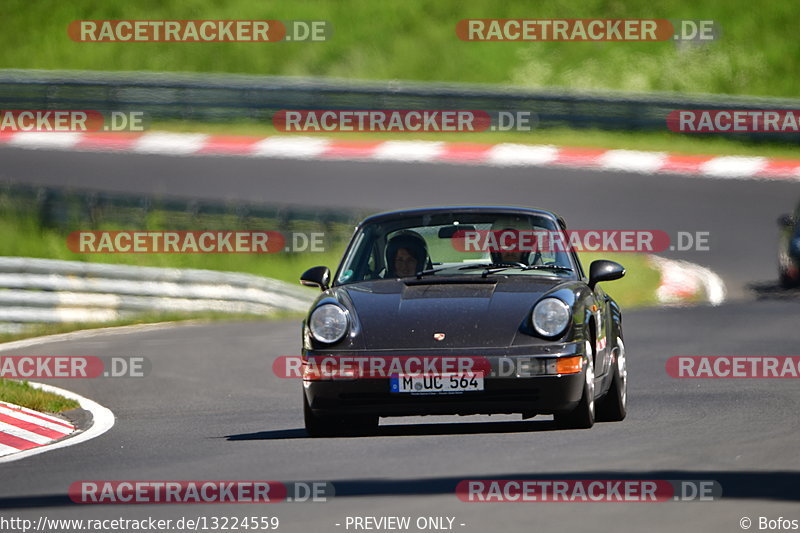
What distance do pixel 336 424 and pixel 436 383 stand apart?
905 millimetres

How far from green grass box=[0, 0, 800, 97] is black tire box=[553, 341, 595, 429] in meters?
22.0

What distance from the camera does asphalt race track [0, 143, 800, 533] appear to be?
6.50 meters

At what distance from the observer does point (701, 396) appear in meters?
10.9

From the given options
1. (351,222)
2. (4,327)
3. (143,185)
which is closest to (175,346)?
(4,327)

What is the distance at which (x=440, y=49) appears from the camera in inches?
1272

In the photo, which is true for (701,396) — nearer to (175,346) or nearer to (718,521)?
(718,521)

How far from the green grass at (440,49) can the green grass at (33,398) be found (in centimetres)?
2005

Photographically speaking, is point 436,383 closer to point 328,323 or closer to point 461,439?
point 461,439

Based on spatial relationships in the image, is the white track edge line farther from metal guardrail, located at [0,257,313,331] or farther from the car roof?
metal guardrail, located at [0,257,313,331]

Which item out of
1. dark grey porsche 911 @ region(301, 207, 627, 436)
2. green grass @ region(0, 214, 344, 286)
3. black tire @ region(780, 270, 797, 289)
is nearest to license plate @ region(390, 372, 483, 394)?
dark grey porsche 911 @ region(301, 207, 627, 436)

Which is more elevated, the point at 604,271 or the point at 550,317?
the point at 604,271

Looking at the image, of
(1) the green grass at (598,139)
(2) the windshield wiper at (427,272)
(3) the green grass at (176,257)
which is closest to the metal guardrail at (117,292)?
(3) the green grass at (176,257)

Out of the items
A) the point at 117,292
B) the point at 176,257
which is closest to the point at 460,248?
the point at 117,292

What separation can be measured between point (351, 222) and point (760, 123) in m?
8.19
